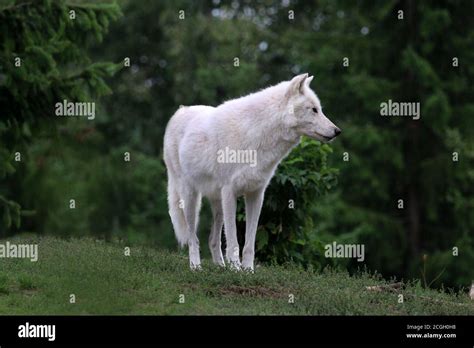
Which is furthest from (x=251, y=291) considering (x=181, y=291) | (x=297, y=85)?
(x=297, y=85)

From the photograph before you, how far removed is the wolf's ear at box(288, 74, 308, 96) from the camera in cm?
913

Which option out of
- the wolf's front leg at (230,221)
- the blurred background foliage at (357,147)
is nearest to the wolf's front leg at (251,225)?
the wolf's front leg at (230,221)

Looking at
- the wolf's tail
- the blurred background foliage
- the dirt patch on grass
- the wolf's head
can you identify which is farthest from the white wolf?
the blurred background foliage

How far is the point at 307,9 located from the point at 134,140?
789 cm

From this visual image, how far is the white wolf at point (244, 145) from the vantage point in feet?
30.0

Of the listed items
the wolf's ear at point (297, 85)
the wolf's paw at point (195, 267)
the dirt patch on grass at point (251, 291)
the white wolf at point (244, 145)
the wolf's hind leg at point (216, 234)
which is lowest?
the dirt patch on grass at point (251, 291)

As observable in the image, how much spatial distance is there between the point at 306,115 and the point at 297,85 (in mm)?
331

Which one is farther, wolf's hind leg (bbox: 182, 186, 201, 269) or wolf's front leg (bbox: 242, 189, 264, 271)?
wolf's hind leg (bbox: 182, 186, 201, 269)

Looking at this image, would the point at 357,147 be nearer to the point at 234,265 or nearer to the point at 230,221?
the point at 230,221

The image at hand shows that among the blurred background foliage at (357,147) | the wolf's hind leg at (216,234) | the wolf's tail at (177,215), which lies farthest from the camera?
the blurred background foliage at (357,147)

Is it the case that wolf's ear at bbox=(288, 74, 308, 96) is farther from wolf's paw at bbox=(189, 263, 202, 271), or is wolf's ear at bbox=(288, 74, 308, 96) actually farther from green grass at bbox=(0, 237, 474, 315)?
wolf's paw at bbox=(189, 263, 202, 271)

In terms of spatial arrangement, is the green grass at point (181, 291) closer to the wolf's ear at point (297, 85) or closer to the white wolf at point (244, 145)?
the white wolf at point (244, 145)

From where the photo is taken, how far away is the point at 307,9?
102 feet

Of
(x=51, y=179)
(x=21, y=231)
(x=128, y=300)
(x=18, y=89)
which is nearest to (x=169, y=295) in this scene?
(x=128, y=300)
